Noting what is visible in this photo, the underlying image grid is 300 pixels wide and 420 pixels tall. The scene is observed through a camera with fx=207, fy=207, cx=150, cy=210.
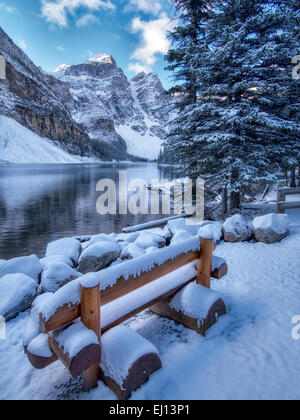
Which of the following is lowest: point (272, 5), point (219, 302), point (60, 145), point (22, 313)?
point (22, 313)

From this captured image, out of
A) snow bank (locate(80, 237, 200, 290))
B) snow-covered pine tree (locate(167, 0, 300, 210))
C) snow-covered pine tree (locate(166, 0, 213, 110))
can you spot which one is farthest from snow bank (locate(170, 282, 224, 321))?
snow-covered pine tree (locate(166, 0, 213, 110))

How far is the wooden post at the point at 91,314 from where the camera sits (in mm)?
1949

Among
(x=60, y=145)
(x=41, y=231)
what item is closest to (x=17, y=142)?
(x=60, y=145)

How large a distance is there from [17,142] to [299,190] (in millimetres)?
91323

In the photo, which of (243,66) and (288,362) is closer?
(288,362)

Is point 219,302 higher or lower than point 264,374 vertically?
higher

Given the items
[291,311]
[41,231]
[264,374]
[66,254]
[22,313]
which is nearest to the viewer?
[264,374]

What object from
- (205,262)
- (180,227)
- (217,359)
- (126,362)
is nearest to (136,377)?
(126,362)

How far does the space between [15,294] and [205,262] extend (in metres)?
3.35

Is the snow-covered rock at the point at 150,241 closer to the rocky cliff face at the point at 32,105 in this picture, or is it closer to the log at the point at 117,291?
the log at the point at 117,291

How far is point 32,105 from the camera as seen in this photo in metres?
98.5

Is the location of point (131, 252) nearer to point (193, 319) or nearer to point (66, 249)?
point (66, 249)
